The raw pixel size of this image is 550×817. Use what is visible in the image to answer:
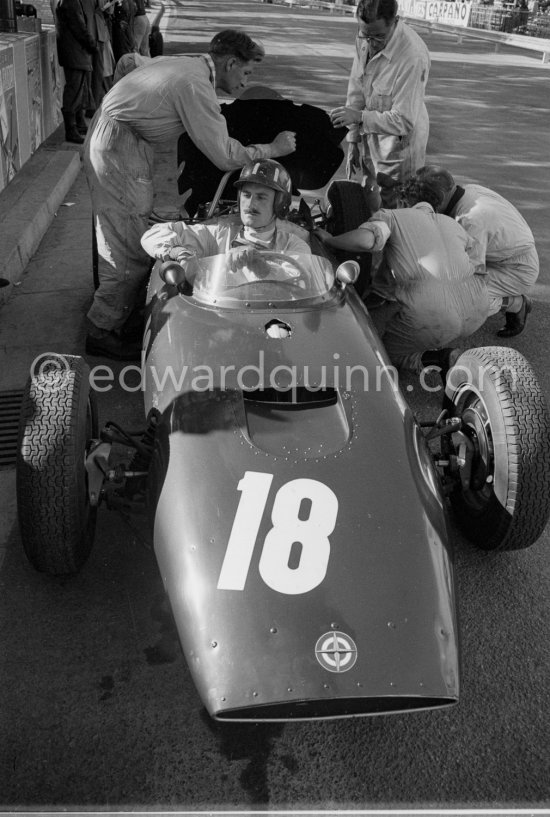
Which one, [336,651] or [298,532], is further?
[298,532]

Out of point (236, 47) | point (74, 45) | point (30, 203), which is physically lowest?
point (30, 203)

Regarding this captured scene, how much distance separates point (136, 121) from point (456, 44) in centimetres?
2971

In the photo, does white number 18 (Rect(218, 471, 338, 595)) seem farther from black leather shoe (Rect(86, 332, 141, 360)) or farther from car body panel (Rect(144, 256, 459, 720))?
black leather shoe (Rect(86, 332, 141, 360))

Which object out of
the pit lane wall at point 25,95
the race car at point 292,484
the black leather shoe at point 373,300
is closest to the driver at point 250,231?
the race car at point 292,484

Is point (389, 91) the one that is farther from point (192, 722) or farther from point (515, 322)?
point (192, 722)

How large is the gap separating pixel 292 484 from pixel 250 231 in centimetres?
170

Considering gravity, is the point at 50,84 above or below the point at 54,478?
below

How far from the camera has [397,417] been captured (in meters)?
3.01

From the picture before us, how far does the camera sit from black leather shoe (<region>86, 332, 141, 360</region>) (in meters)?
5.00

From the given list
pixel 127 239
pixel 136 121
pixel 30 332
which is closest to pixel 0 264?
pixel 30 332

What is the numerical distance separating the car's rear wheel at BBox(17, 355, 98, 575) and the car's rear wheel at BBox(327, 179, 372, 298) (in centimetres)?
249

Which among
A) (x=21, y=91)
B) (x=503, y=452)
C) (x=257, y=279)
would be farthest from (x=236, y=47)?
(x=21, y=91)

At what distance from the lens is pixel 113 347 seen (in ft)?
16.4

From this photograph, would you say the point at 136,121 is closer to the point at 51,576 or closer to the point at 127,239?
the point at 127,239
